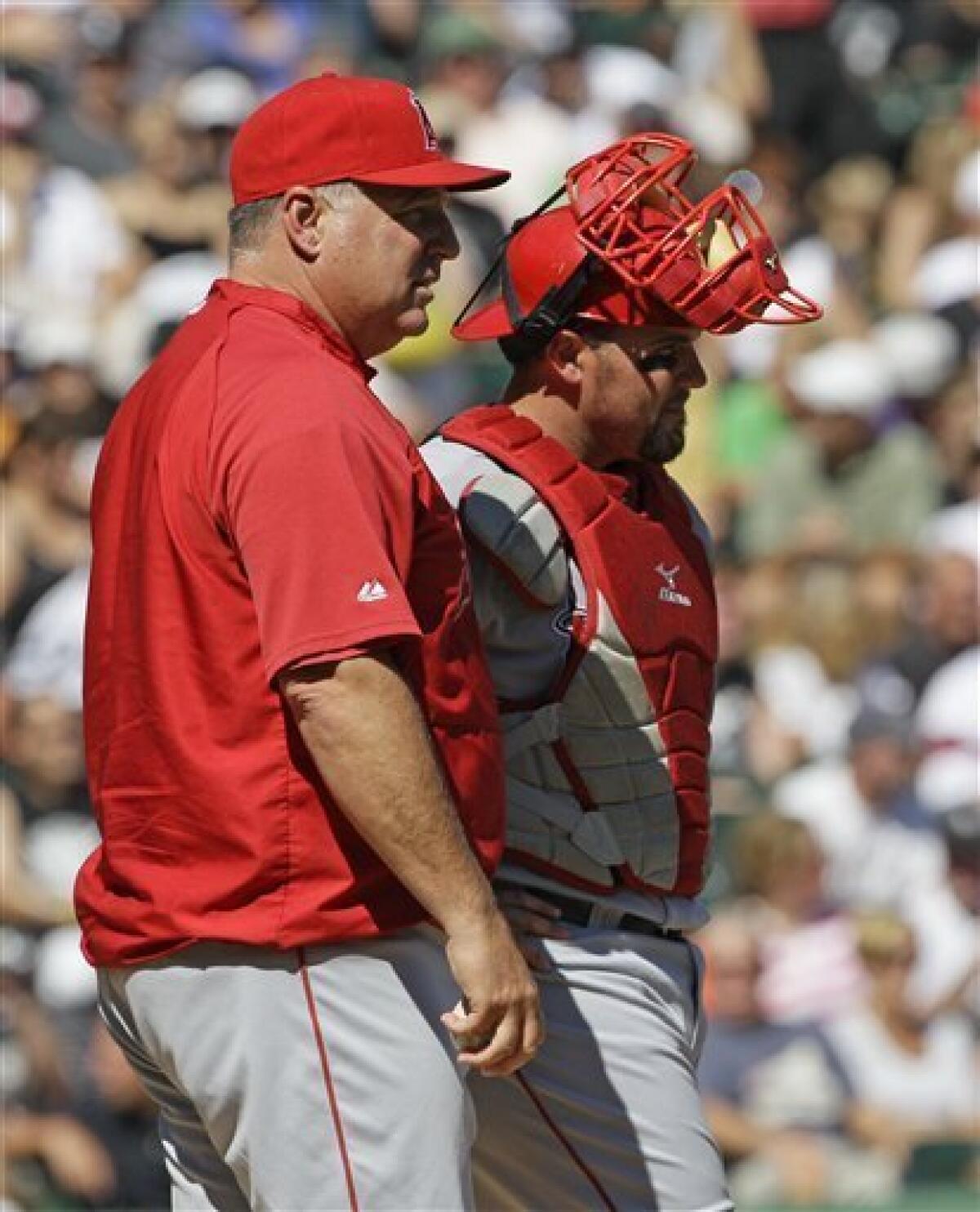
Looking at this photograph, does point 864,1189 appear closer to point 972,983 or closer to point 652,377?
point 972,983

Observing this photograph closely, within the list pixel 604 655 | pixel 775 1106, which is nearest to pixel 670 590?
pixel 604 655

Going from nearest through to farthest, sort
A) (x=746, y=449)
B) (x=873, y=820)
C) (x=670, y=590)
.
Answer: (x=670, y=590)
(x=873, y=820)
(x=746, y=449)

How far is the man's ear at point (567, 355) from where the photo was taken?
4.41 m

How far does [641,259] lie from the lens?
4.29 m

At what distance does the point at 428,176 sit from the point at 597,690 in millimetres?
890

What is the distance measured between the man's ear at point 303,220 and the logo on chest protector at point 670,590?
0.87 meters

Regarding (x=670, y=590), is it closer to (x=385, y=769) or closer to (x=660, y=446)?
(x=660, y=446)

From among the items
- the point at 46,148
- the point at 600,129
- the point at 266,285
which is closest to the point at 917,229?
the point at 600,129

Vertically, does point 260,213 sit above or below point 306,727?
above

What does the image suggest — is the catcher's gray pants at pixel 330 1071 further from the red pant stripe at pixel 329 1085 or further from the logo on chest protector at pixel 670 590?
the logo on chest protector at pixel 670 590

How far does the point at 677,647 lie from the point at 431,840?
3.07 feet

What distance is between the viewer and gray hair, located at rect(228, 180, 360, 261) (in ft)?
12.6

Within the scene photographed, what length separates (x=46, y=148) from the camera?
10680 millimetres

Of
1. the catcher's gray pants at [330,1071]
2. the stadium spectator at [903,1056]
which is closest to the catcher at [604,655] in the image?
the catcher's gray pants at [330,1071]
